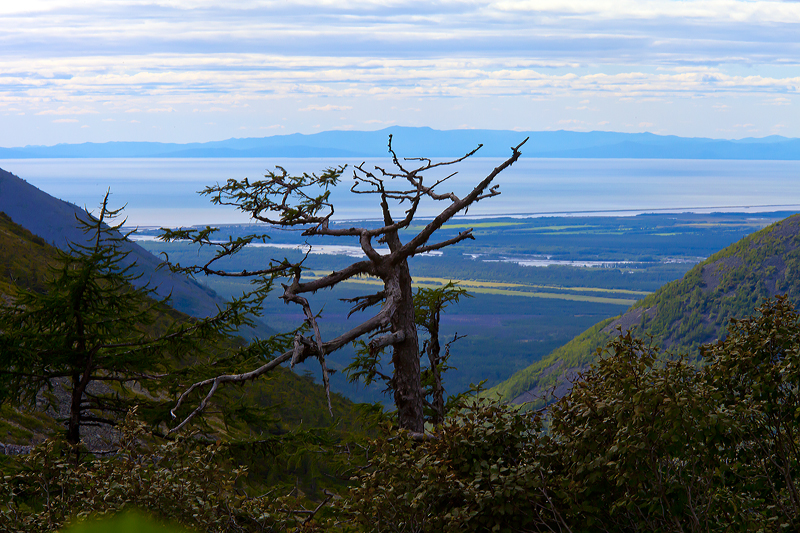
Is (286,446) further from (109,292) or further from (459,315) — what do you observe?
(459,315)

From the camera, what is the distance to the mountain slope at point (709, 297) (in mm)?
143750

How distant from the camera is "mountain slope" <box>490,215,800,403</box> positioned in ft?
472

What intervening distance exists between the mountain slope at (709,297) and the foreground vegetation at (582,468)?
422 feet

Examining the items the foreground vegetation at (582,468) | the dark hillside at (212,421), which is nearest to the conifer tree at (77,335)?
the foreground vegetation at (582,468)

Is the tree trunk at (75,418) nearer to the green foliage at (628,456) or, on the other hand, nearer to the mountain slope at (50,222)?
the green foliage at (628,456)

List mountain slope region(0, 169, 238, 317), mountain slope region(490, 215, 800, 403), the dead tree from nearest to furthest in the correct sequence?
the dead tree
mountain slope region(0, 169, 238, 317)
mountain slope region(490, 215, 800, 403)

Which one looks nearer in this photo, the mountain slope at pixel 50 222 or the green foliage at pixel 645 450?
the green foliage at pixel 645 450

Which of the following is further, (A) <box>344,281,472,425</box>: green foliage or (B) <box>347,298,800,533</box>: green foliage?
(A) <box>344,281,472,425</box>: green foliage

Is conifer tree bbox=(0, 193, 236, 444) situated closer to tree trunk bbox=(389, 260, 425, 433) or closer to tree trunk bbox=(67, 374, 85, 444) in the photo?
tree trunk bbox=(67, 374, 85, 444)

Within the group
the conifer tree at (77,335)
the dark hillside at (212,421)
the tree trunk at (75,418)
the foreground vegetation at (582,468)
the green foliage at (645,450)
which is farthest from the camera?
the dark hillside at (212,421)

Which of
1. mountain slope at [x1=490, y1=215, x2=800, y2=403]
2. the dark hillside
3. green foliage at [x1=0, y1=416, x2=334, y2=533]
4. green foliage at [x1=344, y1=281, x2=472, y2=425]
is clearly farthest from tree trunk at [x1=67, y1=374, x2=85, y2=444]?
mountain slope at [x1=490, y1=215, x2=800, y2=403]

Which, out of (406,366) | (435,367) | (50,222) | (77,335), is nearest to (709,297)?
(50,222)

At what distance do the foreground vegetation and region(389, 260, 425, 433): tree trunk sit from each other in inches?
187

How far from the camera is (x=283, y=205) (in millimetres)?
13836
